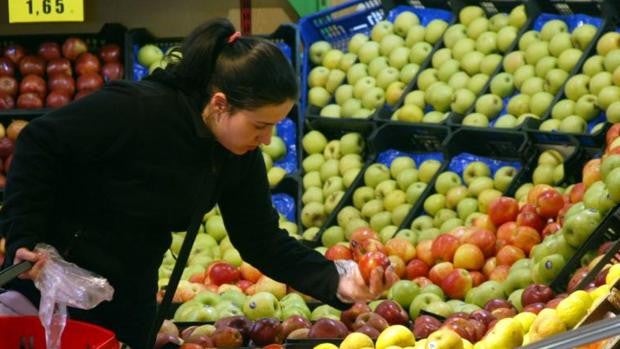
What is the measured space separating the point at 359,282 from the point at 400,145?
2952 mm

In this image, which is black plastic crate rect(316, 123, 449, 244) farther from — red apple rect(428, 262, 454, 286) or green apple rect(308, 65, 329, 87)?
red apple rect(428, 262, 454, 286)

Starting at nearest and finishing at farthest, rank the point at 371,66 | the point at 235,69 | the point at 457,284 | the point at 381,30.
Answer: the point at 235,69 < the point at 457,284 < the point at 371,66 < the point at 381,30

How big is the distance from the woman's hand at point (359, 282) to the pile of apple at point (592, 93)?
93.6 inches

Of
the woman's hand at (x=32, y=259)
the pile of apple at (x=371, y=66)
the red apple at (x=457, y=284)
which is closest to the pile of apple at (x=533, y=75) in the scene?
the pile of apple at (x=371, y=66)

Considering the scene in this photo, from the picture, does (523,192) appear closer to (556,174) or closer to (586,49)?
(556,174)

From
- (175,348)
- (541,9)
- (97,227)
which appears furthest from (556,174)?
(97,227)

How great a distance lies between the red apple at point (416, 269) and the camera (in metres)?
5.07

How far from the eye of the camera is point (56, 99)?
627 centimetres

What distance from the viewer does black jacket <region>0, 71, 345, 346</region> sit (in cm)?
296

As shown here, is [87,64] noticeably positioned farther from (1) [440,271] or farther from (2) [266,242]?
(2) [266,242]

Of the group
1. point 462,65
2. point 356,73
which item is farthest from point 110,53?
point 462,65

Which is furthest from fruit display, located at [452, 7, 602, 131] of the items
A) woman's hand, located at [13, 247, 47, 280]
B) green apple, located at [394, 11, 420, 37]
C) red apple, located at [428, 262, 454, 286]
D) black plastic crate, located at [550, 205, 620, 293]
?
woman's hand, located at [13, 247, 47, 280]

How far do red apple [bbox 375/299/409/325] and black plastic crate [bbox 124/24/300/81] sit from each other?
102 inches

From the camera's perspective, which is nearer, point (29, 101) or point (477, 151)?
point (477, 151)
